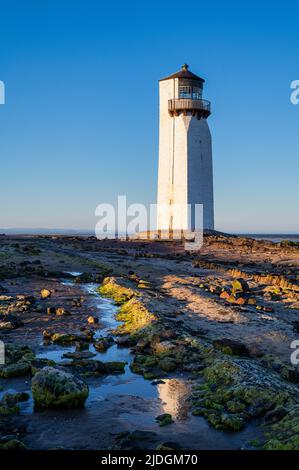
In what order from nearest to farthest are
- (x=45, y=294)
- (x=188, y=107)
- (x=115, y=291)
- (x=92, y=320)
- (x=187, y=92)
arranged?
(x=92, y=320) < (x=45, y=294) < (x=115, y=291) < (x=188, y=107) < (x=187, y=92)

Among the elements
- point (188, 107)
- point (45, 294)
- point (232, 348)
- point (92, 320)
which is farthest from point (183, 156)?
point (232, 348)

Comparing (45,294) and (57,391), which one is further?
(45,294)

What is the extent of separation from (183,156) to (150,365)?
34747 millimetres

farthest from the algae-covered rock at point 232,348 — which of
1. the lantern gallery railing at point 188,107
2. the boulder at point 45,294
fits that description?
the lantern gallery railing at point 188,107

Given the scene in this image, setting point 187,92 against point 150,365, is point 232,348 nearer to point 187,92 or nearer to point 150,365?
point 150,365

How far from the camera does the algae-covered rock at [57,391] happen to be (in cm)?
779

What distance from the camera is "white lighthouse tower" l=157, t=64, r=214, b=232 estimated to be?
43.3 metres

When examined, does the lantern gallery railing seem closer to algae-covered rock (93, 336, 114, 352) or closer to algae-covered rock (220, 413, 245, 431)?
algae-covered rock (93, 336, 114, 352)

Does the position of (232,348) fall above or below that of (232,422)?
above

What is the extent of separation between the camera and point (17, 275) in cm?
2338

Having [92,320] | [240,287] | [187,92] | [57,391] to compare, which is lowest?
[92,320]

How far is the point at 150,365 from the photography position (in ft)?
32.9

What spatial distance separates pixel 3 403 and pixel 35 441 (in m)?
1.42
